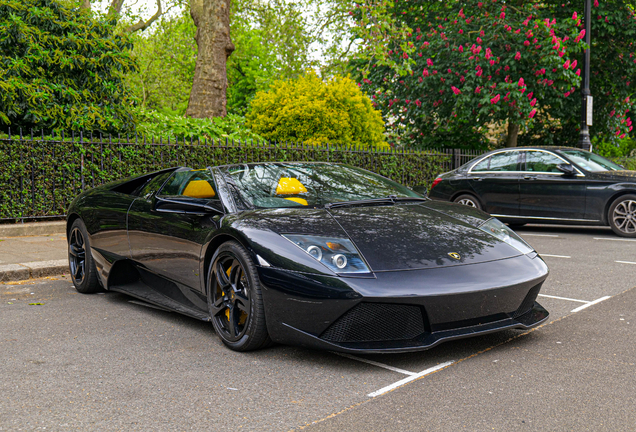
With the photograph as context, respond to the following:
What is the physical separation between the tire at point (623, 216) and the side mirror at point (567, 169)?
2.69ft

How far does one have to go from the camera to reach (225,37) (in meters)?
15.0

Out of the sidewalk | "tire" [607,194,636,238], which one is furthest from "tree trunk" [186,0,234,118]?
"tire" [607,194,636,238]

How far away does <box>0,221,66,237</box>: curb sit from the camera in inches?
366

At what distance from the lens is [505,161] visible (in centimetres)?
1138

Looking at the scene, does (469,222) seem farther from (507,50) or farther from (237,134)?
(507,50)

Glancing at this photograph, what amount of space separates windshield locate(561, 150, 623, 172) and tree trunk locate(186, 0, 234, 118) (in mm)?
7864

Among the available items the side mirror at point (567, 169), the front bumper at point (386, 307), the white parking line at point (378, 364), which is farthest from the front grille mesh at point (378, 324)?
the side mirror at point (567, 169)

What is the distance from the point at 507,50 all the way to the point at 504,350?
47.3 ft

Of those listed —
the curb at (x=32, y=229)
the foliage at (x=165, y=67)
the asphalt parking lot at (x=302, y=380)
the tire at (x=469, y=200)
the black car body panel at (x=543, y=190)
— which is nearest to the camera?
the asphalt parking lot at (x=302, y=380)

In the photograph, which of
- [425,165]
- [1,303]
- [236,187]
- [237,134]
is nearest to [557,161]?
[425,165]

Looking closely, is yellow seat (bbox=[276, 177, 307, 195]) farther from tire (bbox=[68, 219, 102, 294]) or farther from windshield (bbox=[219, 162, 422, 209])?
tire (bbox=[68, 219, 102, 294])

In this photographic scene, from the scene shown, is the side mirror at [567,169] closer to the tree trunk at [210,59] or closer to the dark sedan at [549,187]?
the dark sedan at [549,187]

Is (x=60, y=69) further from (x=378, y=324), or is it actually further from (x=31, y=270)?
(x=378, y=324)

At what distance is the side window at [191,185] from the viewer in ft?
15.3
